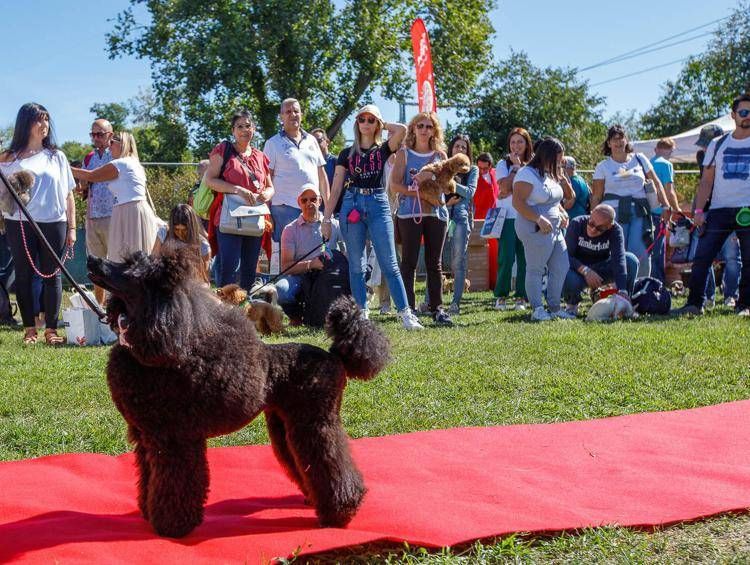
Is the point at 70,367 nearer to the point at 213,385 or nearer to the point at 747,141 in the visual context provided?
the point at 213,385

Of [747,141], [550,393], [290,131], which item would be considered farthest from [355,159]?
[747,141]

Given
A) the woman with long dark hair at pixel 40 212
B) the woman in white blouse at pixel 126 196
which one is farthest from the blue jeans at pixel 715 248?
the woman with long dark hair at pixel 40 212

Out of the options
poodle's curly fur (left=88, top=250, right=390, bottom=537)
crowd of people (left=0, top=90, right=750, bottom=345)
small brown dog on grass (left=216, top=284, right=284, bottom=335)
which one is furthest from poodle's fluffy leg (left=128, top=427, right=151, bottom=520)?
small brown dog on grass (left=216, top=284, right=284, bottom=335)

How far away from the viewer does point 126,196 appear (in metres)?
7.58

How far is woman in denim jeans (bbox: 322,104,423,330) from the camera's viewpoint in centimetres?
748

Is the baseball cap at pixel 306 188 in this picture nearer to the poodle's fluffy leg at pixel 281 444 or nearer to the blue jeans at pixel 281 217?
the blue jeans at pixel 281 217

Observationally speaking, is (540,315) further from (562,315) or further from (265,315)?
(265,315)

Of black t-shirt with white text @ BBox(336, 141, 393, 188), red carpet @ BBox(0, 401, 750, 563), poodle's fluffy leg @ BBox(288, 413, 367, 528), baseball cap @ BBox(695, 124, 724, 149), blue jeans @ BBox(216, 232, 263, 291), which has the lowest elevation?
red carpet @ BBox(0, 401, 750, 563)

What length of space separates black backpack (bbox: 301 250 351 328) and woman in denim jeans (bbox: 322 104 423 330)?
57 cm

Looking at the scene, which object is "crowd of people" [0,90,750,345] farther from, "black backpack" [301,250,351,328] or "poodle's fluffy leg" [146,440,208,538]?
"poodle's fluffy leg" [146,440,208,538]

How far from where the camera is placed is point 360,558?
10.2 feet

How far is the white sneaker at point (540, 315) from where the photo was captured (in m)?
8.54

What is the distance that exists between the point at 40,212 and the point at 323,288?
8.86ft

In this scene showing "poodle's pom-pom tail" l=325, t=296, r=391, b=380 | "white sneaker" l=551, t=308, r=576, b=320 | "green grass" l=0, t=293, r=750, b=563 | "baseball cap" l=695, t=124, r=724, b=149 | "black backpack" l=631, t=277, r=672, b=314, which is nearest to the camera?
"green grass" l=0, t=293, r=750, b=563
